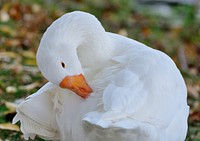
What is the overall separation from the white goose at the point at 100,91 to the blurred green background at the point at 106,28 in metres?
0.85

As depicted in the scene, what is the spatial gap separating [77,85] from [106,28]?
4.50 metres

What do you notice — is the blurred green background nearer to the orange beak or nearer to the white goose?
the white goose

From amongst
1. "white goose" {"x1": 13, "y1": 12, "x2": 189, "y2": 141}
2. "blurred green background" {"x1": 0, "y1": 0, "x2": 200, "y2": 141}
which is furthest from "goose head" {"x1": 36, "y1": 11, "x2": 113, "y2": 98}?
"blurred green background" {"x1": 0, "y1": 0, "x2": 200, "y2": 141}

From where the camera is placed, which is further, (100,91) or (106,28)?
(106,28)

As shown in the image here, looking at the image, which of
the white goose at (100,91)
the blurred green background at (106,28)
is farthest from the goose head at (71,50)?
the blurred green background at (106,28)

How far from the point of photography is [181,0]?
913 cm

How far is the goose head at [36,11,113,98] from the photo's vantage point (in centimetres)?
271

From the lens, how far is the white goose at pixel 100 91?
8.52 ft

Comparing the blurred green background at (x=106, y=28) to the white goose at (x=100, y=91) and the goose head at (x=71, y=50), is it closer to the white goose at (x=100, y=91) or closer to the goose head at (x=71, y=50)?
the white goose at (x=100, y=91)

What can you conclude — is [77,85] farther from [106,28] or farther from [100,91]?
[106,28]

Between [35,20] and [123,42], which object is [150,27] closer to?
[35,20]

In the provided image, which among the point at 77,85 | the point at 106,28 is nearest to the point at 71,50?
the point at 77,85

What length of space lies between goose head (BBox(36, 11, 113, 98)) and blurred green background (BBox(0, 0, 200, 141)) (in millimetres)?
1076

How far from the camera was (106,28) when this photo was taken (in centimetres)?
724
